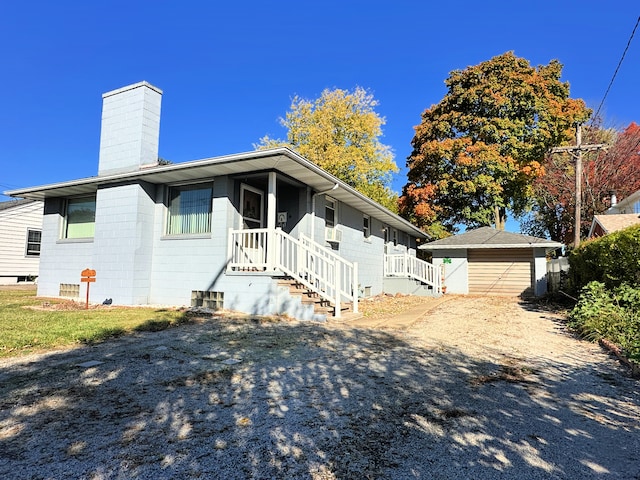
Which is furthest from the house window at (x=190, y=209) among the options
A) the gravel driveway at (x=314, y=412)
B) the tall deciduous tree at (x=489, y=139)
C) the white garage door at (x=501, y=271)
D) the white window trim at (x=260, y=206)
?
the tall deciduous tree at (x=489, y=139)

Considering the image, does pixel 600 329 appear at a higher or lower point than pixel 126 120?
lower

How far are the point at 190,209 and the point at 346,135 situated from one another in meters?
18.2

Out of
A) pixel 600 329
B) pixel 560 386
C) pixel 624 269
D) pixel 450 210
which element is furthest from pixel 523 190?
pixel 560 386

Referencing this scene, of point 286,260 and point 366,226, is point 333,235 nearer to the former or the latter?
point 286,260

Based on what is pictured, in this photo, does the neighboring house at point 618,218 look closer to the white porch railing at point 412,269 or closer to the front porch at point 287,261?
the white porch railing at point 412,269

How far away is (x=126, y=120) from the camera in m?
10.6

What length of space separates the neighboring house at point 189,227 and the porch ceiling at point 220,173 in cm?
3

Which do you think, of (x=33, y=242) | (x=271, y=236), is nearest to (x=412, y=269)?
(x=271, y=236)

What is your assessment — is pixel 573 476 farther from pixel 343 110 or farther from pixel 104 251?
pixel 343 110

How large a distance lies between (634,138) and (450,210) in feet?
42.4

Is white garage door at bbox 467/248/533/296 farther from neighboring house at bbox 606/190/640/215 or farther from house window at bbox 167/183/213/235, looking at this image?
house window at bbox 167/183/213/235

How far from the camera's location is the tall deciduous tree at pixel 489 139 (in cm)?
2014

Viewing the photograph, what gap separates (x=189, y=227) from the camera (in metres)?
9.49

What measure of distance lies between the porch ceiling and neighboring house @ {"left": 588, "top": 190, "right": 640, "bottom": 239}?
11774mm
